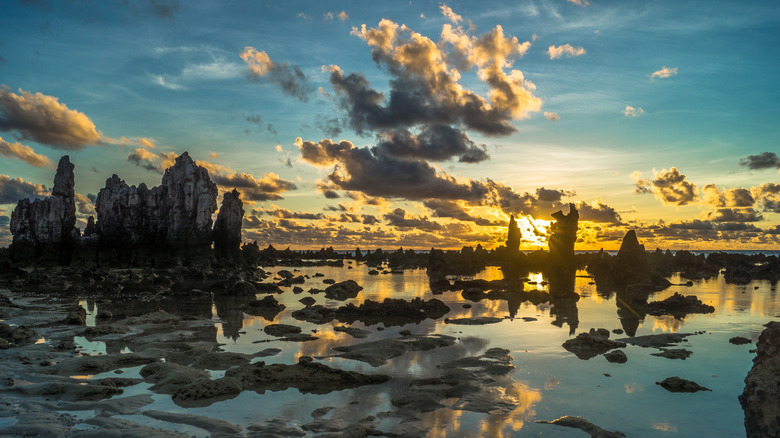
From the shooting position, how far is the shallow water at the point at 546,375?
550 inches

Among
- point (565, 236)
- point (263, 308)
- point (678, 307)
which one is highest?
point (565, 236)

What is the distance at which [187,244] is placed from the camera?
8431 centimetres

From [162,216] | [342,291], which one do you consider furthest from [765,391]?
[162,216]

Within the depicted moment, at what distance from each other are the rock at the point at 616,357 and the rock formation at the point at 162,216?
76.3 meters

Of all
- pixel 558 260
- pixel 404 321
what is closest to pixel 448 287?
pixel 404 321

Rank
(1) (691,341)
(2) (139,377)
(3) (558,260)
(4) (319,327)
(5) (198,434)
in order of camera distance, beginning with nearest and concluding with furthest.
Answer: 1. (5) (198,434)
2. (2) (139,377)
3. (1) (691,341)
4. (4) (319,327)
5. (3) (558,260)

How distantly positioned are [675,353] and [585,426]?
40.8 feet

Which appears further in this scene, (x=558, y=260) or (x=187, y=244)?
(x=558, y=260)

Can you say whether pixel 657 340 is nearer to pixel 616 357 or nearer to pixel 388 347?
pixel 616 357

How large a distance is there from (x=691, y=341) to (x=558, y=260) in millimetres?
71133

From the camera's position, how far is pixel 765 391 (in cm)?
1135

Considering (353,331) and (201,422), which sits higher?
(201,422)

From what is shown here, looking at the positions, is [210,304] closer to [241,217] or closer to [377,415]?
[377,415]

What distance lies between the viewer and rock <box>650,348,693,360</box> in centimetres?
2217
